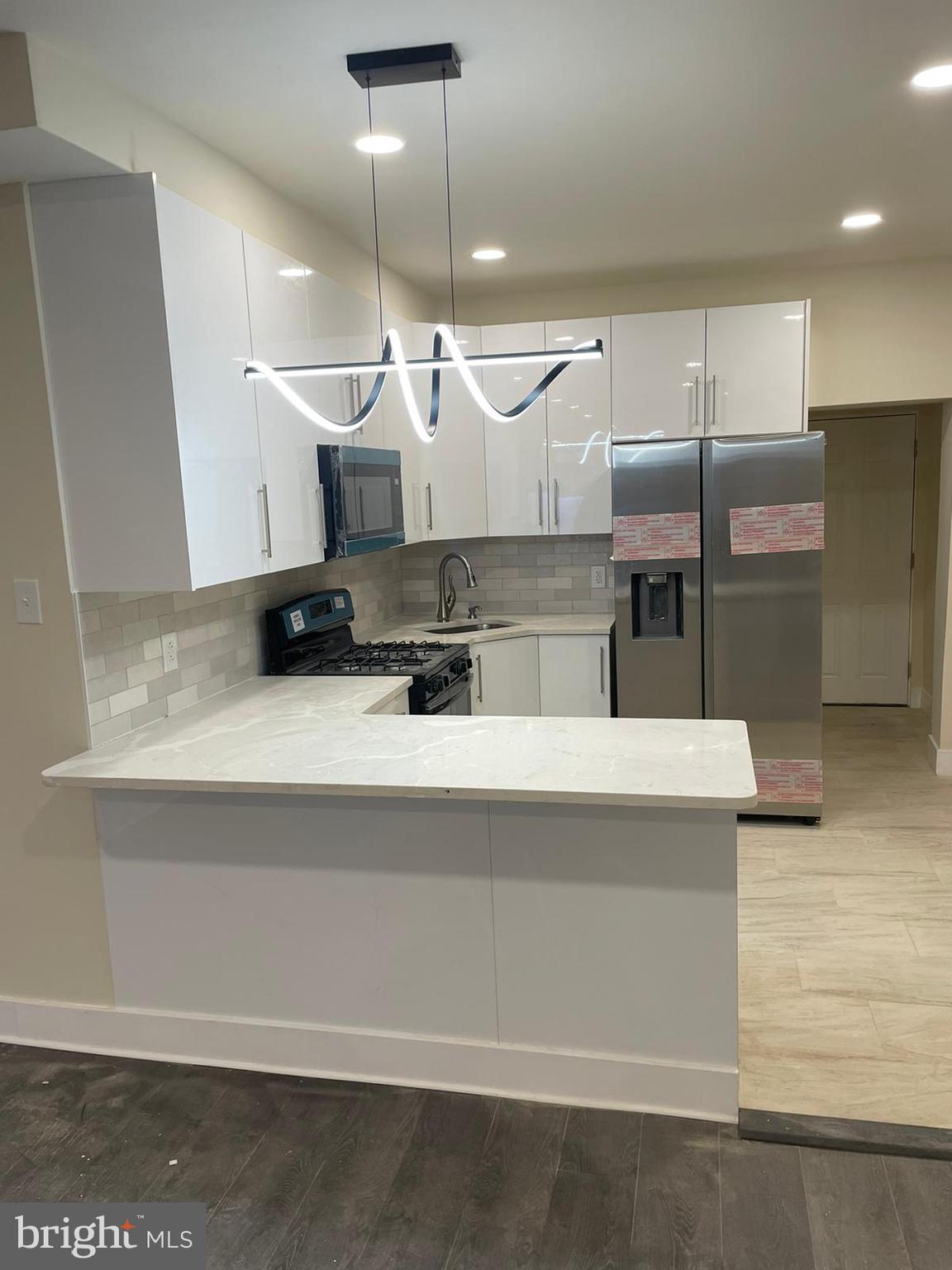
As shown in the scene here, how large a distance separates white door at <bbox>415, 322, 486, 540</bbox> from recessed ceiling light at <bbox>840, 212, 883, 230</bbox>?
1729 mm

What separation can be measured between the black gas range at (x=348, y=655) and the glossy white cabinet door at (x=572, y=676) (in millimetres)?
610

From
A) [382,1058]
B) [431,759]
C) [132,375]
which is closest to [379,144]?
[132,375]

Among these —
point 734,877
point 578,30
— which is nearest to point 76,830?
point 734,877

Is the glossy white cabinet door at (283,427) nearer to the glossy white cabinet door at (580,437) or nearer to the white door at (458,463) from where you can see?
the white door at (458,463)

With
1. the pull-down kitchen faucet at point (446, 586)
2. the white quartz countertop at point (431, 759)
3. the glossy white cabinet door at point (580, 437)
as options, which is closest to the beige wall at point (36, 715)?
the white quartz countertop at point (431, 759)

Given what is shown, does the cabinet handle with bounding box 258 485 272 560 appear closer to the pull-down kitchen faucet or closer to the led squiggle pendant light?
the led squiggle pendant light

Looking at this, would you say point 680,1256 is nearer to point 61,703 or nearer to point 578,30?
point 61,703

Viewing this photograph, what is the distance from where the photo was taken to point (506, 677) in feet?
15.0

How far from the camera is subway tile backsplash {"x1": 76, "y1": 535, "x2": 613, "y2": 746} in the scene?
2.71 m

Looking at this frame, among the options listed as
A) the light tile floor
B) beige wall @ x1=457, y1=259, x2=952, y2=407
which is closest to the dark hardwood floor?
the light tile floor

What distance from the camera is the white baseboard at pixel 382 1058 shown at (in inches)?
92.9

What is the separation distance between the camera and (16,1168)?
2.24 metres

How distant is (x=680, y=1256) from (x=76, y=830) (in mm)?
1852

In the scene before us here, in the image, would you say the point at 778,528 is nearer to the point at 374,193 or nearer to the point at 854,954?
the point at 854,954
